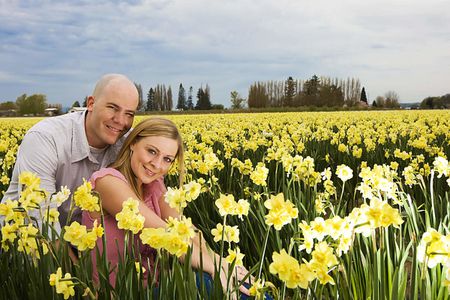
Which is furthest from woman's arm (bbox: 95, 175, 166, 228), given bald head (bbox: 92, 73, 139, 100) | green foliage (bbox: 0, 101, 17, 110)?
green foliage (bbox: 0, 101, 17, 110)

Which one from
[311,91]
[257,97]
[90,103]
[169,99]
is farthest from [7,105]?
[90,103]

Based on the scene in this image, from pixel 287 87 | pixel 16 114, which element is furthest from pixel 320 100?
pixel 16 114

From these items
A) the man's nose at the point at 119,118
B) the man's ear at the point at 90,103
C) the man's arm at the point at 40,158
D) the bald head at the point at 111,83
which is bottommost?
the man's arm at the point at 40,158

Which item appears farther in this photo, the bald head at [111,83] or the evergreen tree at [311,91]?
the evergreen tree at [311,91]

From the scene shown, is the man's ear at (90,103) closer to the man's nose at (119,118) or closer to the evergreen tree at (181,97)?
the man's nose at (119,118)

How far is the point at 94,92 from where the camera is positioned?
3.36 metres

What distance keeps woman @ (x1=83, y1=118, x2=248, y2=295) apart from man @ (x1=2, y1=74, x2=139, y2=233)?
16.0 inches

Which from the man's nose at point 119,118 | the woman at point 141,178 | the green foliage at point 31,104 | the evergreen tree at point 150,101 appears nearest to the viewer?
the woman at point 141,178

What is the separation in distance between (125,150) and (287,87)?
61.0 meters

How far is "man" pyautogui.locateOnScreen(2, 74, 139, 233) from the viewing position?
10.1 feet

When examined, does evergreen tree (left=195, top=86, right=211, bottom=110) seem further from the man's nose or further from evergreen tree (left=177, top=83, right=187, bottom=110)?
the man's nose

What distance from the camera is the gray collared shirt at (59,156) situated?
3059 millimetres

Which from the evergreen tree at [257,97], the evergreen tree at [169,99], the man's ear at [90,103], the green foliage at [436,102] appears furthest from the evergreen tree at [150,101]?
Result: the man's ear at [90,103]

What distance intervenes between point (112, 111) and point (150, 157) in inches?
25.1
